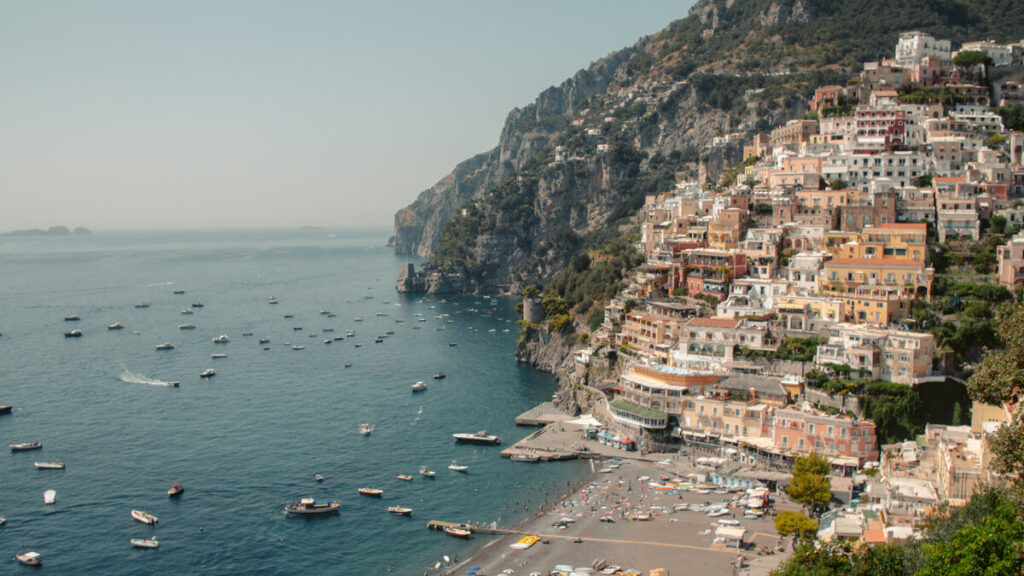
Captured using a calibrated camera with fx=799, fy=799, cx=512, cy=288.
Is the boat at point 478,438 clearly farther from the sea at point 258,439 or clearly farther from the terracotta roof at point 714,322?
the terracotta roof at point 714,322

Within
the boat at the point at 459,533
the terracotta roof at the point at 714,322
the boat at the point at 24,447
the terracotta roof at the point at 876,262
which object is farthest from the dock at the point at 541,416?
the boat at the point at 24,447

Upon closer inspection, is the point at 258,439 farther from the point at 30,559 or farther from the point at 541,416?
the point at 541,416

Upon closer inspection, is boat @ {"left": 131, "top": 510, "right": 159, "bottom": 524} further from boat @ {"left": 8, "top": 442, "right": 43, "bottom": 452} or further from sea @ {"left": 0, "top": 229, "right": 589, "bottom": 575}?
boat @ {"left": 8, "top": 442, "right": 43, "bottom": 452}

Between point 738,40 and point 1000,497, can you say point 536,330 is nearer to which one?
point 1000,497

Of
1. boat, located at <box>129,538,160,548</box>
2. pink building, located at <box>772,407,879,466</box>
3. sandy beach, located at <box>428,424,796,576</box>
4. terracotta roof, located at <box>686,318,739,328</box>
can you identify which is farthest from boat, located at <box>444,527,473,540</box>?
terracotta roof, located at <box>686,318,739,328</box>

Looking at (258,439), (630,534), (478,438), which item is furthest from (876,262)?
(258,439)

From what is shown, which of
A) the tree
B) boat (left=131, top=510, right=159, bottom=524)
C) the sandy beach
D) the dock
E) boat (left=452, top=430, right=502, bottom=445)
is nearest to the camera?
the tree

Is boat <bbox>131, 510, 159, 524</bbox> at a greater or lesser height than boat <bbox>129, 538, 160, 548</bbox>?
greater
